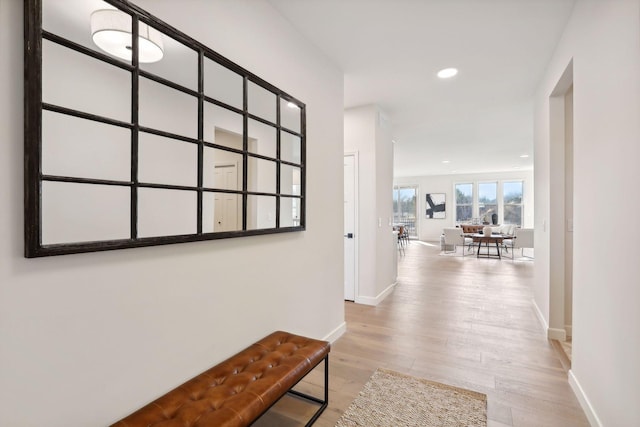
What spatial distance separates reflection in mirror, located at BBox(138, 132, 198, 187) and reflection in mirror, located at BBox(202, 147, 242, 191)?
7cm

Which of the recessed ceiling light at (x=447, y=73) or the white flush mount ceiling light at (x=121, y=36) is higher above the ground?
the recessed ceiling light at (x=447, y=73)

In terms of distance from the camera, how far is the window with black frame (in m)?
1.05

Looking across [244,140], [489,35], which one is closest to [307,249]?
[244,140]

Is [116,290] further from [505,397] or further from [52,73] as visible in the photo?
[505,397]

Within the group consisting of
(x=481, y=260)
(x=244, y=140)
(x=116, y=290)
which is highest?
(x=244, y=140)

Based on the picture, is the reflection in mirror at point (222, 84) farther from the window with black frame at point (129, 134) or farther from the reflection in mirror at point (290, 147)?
the reflection in mirror at point (290, 147)

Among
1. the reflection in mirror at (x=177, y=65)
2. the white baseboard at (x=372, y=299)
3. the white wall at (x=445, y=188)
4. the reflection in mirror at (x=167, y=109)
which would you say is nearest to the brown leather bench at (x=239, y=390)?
the reflection in mirror at (x=167, y=109)

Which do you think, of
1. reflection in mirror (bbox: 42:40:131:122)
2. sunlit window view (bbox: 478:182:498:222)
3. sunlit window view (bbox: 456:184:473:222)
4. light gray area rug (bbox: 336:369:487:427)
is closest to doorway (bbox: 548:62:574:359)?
light gray area rug (bbox: 336:369:487:427)

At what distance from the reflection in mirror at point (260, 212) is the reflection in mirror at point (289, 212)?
0.29 ft

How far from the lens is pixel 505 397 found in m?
2.08

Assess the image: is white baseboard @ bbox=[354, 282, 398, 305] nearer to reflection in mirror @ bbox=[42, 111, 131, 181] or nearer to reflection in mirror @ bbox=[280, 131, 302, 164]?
reflection in mirror @ bbox=[280, 131, 302, 164]

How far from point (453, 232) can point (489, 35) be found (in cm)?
711

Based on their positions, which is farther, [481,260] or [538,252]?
[481,260]

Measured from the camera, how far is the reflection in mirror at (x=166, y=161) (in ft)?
4.45
